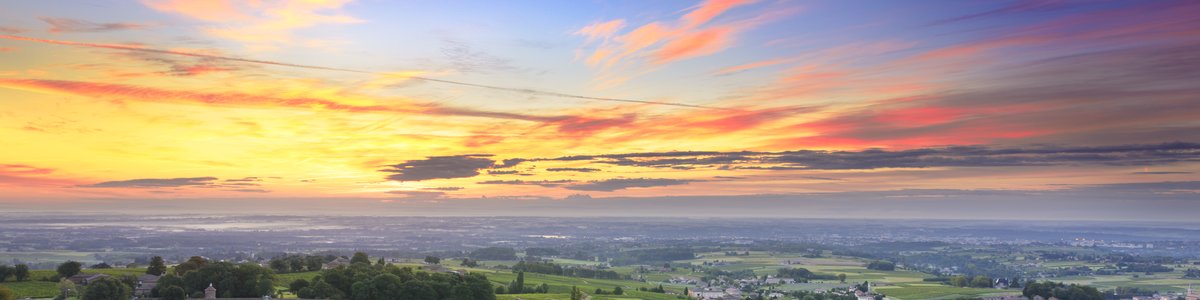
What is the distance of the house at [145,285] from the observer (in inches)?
2468

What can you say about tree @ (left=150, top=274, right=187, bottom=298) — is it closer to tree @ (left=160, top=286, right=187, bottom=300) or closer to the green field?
tree @ (left=160, top=286, right=187, bottom=300)

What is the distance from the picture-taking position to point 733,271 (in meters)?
162

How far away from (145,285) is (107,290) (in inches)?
305

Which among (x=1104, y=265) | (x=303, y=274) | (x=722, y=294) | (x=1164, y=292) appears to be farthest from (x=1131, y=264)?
(x=303, y=274)

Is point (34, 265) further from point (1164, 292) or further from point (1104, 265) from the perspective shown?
point (1104, 265)

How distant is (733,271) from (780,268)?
11.0 metres

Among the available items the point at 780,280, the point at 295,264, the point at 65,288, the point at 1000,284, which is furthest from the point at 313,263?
the point at 1000,284

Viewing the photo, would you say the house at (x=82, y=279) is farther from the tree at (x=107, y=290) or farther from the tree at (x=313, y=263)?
the tree at (x=313, y=263)

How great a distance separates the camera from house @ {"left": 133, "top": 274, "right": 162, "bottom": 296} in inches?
2468

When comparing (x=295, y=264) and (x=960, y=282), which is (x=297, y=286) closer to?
(x=295, y=264)

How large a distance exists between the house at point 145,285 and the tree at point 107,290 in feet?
13.8

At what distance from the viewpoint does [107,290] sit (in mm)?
56875

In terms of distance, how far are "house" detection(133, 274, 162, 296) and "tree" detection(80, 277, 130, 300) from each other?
165 inches

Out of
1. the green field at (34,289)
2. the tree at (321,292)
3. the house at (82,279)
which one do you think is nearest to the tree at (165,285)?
the green field at (34,289)
